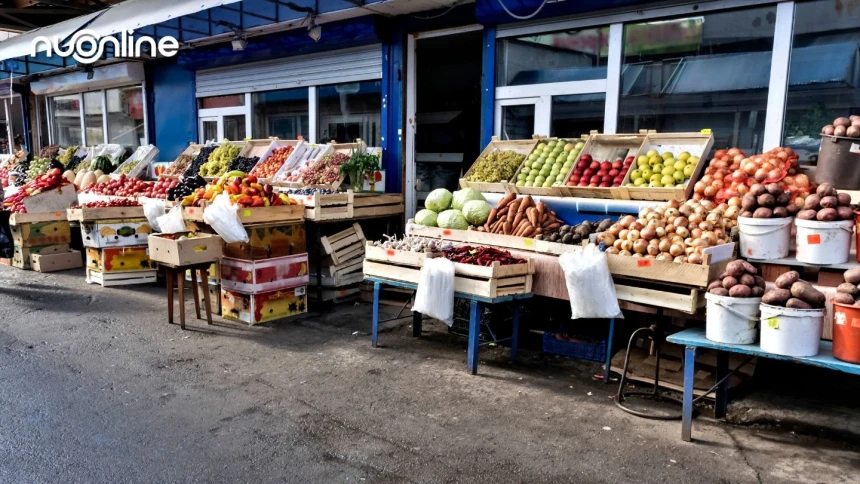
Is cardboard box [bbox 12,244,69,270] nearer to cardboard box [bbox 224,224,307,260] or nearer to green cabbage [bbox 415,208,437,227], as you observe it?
cardboard box [bbox 224,224,307,260]

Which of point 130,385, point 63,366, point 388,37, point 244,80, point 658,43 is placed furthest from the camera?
point 244,80

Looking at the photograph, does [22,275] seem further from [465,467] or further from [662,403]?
[662,403]

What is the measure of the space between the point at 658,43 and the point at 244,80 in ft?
25.0

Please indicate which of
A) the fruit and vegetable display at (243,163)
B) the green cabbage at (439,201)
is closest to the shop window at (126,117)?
the fruit and vegetable display at (243,163)

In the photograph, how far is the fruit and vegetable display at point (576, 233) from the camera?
18.6 feet

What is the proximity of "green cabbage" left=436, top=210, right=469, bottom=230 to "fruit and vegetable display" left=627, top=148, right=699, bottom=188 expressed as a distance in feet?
5.71

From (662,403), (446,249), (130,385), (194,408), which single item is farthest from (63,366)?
(662,403)

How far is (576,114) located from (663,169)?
1.81m

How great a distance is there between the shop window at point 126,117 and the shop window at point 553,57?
9.40m

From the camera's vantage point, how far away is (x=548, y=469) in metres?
3.76

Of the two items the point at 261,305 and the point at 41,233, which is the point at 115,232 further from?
the point at 261,305

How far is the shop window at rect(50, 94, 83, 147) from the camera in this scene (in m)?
16.6

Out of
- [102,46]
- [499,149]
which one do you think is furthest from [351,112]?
[102,46]

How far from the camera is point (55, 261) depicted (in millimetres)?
10305
